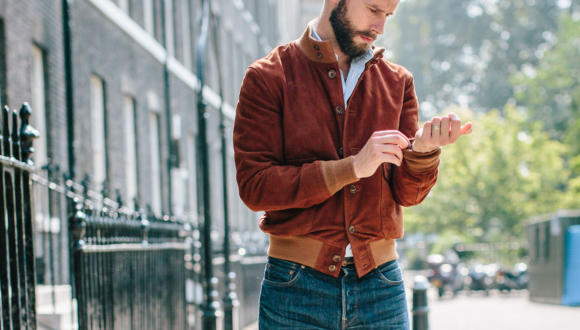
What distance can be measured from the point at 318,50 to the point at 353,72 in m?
0.14

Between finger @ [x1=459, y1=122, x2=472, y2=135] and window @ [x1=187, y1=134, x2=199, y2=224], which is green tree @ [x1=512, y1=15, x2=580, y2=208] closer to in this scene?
window @ [x1=187, y1=134, x2=199, y2=224]

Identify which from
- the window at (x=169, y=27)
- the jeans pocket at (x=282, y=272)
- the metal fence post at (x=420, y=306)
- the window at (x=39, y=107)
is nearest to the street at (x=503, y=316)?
the window at (x=39, y=107)

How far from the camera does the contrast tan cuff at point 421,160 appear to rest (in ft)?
9.29

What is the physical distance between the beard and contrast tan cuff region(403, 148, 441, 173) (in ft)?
1.31

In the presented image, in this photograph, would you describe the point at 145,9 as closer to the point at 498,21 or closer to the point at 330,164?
the point at 330,164

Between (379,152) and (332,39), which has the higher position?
(332,39)

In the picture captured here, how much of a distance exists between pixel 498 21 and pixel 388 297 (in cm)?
5462

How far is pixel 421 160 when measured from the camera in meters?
2.83

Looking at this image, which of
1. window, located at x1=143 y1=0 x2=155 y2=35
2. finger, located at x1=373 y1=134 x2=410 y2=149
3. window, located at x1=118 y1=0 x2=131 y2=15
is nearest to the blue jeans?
finger, located at x1=373 y1=134 x2=410 y2=149

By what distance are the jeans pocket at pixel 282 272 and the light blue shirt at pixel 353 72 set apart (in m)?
0.56

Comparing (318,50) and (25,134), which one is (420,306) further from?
(318,50)

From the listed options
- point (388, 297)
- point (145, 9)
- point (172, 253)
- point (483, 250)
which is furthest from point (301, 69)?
point (483, 250)

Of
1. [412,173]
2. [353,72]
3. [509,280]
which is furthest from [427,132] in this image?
[509,280]

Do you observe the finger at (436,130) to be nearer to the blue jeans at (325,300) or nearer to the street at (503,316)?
the blue jeans at (325,300)
